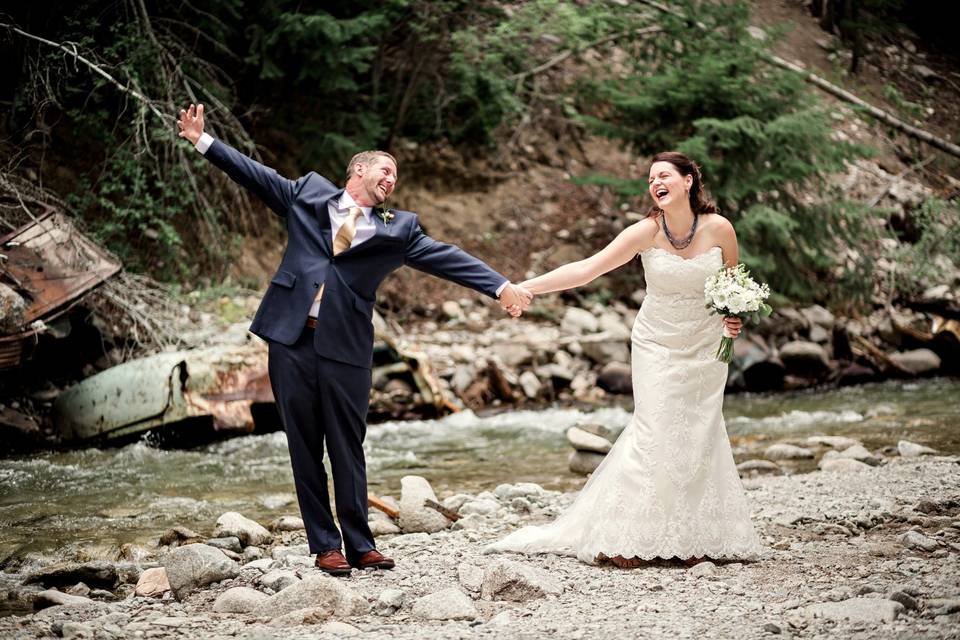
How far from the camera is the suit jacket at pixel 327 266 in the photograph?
4395 millimetres

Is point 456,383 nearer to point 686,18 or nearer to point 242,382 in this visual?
point 242,382

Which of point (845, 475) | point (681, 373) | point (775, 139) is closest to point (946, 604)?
point (681, 373)

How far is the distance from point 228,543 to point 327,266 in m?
1.91

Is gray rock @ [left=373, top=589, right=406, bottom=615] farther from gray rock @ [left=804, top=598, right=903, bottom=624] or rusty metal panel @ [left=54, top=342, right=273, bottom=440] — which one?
rusty metal panel @ [left=54, top=342, right=273, bottom=440]

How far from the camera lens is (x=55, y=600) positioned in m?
4.20

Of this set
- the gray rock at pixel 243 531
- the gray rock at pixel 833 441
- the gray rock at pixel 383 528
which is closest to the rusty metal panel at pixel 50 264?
the gray rock at pixel 243 531

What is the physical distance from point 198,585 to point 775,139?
1134 cm

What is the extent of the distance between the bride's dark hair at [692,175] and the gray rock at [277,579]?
264cm

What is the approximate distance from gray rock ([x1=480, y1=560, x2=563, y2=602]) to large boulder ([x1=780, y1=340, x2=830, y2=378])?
9.73m

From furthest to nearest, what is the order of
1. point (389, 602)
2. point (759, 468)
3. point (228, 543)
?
point (759, 468) → point (228, 543) → point (389, 602)

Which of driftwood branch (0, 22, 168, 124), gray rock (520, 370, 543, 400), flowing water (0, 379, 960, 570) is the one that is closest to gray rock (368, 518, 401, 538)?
flowing water (0, 379, 960, 570)

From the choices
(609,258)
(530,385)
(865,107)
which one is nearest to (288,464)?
(609,258)

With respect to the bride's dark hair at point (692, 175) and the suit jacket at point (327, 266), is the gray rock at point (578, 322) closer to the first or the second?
the bride's dark hair at point (692, 175)

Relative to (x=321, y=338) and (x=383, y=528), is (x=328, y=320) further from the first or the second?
(x=383, y=528)
